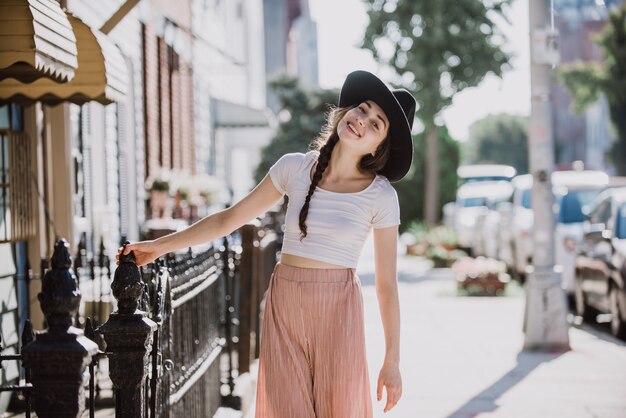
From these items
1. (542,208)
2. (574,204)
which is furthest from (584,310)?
(542,208)

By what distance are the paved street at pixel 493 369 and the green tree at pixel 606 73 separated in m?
32.5

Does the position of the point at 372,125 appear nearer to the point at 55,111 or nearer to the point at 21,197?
the point at 21,197

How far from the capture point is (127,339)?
3863 millimetres

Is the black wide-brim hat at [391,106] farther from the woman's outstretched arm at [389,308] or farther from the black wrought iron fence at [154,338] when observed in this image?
the black wrought iron fence at [154,338]

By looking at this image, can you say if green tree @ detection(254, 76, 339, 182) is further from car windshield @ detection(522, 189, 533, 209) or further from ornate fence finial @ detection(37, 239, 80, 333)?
ornate fence finial @ detection(37, 239, 80, 333)

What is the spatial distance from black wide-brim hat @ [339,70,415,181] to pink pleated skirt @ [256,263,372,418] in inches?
19.6

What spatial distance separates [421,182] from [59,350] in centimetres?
3851

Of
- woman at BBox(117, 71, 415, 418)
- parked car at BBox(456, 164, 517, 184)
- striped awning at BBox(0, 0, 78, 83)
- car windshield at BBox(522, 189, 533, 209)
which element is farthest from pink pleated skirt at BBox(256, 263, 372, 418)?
parked car at BBox(456, 164, 517, 184)

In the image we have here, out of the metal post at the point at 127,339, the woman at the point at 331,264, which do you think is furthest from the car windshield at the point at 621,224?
the metal post at the point at 127,339

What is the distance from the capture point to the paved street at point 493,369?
773 centimetres

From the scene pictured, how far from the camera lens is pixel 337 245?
13.9 feet

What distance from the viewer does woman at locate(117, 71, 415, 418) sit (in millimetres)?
4215

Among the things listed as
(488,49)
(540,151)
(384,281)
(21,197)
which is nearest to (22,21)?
(21,197)

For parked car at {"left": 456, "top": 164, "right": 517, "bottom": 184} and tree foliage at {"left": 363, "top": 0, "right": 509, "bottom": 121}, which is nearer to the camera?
tree foliage at {"left": 363, "top": 0, "right": 509, "bottom": 121}
